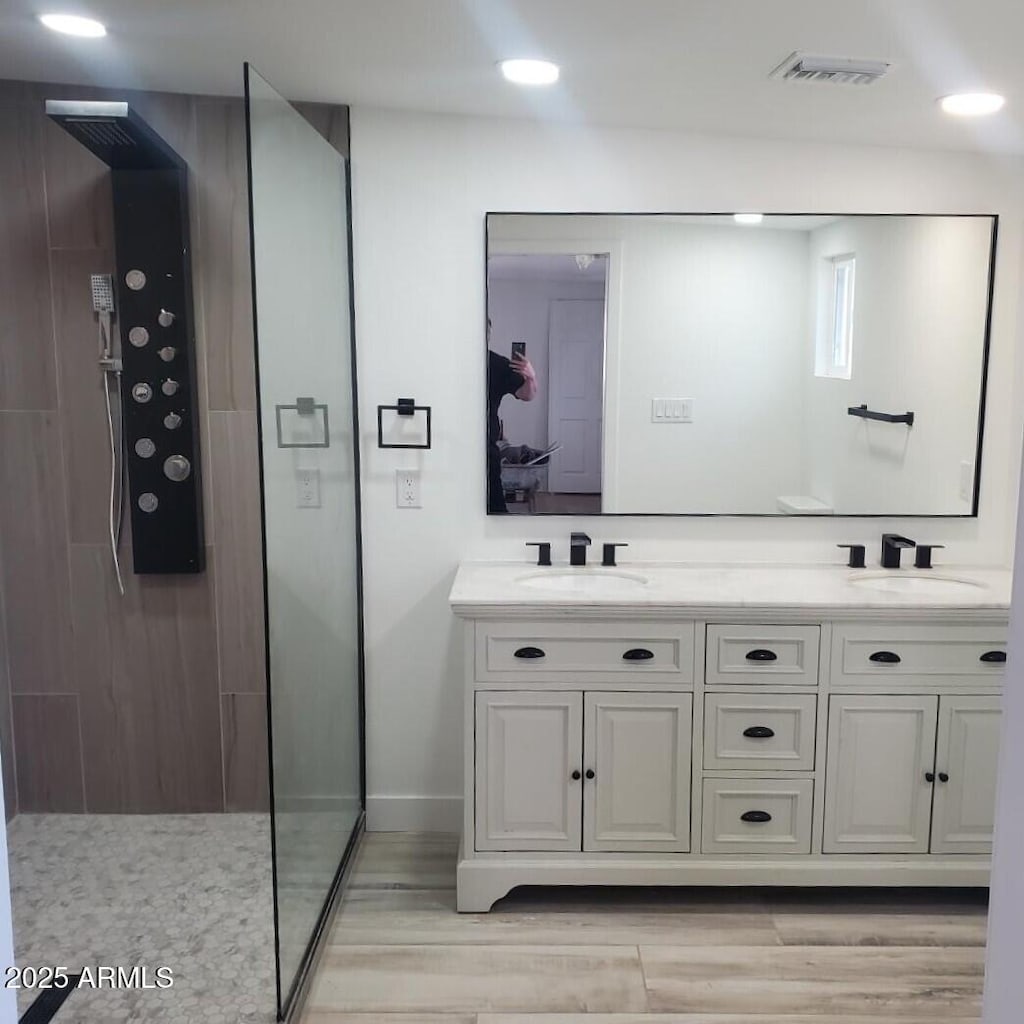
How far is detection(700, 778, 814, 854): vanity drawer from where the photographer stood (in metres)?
Answer: 2.76

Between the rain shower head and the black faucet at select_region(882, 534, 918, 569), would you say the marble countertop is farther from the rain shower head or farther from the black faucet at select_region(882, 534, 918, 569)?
the rain shower head

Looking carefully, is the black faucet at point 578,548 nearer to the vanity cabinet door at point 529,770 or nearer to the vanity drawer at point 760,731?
the vanity cabinet door at point 529,770

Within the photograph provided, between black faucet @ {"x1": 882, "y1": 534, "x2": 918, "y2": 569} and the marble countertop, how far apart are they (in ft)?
0.11

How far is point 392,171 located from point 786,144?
1.22m

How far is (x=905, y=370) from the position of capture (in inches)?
122

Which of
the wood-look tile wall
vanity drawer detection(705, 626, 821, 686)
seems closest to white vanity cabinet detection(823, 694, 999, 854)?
vanity drawer detection(705, 626, 821, 686)

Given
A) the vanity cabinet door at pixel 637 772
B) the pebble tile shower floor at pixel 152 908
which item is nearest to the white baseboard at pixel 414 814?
the pebble tile shower floor at pixel 152 908

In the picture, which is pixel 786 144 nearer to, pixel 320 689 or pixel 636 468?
pixel 636 468

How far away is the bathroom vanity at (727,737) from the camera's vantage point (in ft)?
8.89

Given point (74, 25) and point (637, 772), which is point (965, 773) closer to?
point (637, 772)

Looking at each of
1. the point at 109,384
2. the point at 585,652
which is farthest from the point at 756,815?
the point at 109,384

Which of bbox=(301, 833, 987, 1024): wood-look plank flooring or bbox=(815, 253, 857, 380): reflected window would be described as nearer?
bbox=(301, 833, 987, 1024): wood-look plank flooring

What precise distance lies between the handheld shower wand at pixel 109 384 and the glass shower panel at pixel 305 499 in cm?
75

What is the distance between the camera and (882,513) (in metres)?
3.15
